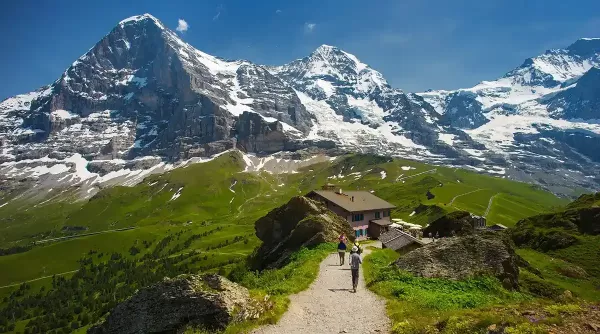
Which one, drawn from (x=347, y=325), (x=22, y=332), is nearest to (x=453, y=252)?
(x=347, y=325)

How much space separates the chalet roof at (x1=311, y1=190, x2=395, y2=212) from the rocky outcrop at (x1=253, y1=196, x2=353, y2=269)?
21674 mm

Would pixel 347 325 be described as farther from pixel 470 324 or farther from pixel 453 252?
pixel 453 252

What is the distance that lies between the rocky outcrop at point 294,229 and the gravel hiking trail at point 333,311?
15081 mm

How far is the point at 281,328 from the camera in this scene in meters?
20.6

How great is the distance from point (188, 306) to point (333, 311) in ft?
28.2

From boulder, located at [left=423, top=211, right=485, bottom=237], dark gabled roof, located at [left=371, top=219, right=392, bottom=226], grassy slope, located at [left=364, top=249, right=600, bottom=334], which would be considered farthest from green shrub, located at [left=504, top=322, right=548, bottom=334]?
dark gabled roof, located at [left=371, top=219, right=392, bottom=226]

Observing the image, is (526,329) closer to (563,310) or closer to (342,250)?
(563,310)

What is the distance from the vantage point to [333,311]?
23422mm

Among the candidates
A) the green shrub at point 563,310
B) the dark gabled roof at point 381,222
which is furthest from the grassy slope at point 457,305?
the dark gabled roof at point 381,222

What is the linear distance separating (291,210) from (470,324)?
42.6 m

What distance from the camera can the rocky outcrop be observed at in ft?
153

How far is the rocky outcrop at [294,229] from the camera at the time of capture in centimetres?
4669

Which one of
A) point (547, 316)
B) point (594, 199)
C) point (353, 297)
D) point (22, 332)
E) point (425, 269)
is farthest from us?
point (22, 332)

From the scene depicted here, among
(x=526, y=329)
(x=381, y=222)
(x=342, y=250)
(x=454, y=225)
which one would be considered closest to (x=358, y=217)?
(x=381, y=222)
